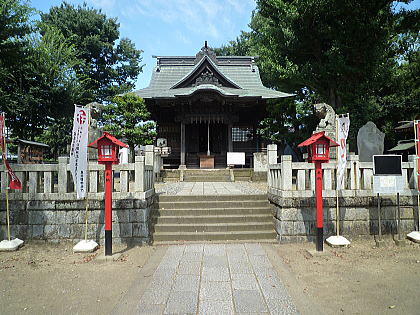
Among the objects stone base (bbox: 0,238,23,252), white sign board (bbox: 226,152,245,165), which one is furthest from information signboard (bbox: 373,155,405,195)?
white sign board (bbox: 226,152,245,165)

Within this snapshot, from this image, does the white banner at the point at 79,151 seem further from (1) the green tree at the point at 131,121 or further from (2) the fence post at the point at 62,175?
(1) the green tree at the point at 131,121

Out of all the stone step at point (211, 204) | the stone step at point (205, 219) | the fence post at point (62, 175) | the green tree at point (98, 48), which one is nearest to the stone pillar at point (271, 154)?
the stone step at point (211, 204)

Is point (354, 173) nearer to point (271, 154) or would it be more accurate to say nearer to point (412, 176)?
point (412, 176)

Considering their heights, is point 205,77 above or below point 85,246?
above

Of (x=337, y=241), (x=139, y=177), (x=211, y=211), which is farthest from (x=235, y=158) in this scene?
(x=337, y=241)

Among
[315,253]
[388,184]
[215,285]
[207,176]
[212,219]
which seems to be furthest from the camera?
[207,176]

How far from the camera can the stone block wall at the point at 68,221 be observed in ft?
20.7

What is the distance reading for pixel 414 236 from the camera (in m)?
6.30

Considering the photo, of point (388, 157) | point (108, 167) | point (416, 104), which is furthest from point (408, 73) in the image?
point (108, 167)

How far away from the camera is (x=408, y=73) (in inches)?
693

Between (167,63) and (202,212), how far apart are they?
19.5 meters

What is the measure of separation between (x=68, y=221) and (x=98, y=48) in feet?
103

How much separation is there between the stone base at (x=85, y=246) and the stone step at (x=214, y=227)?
58.0 inches

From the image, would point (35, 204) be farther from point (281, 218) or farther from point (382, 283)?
point (382, 283)
